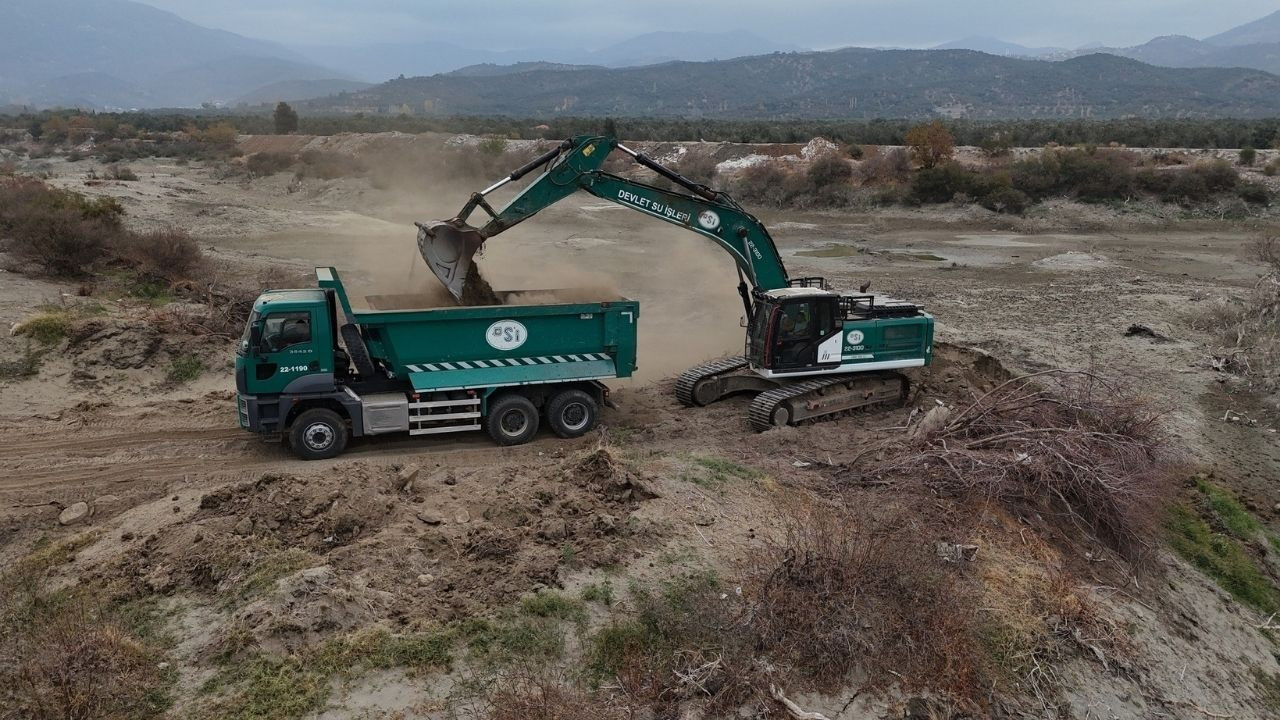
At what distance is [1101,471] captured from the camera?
33.3 feet

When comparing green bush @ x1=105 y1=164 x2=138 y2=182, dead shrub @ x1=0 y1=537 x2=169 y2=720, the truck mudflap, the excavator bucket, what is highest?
green bush @ x1=105 y1=164 x2=138 y2=182

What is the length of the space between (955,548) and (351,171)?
40026 millimetres

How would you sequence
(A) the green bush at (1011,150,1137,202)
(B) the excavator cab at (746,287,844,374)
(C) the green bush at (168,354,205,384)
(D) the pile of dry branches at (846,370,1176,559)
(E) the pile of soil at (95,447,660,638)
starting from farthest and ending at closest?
(A) the green bush at (1011,150,1137,202) < (C) the green bush at (168,354,205,384) < (B) the excavator cab at (746,287,844,374) < (D) the pile of dry branches at (846,370,1176,559) < (E) the pile of soil at (95,447,660,638)

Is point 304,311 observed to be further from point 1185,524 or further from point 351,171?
point 351,171

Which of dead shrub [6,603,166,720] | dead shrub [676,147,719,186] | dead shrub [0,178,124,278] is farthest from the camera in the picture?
dead shrub [676,147,719,186]

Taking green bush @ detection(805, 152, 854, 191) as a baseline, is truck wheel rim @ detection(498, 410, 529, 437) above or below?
below

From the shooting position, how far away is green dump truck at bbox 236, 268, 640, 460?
441 inches

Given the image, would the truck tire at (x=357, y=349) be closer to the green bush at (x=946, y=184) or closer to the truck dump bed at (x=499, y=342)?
the truck dump bed at (x=499, y=342)

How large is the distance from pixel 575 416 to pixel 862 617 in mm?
6158

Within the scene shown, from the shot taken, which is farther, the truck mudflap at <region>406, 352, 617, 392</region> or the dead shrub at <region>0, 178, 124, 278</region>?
the dead shrub at <region>0, 178, 124, 278</region>

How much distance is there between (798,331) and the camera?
1312cm

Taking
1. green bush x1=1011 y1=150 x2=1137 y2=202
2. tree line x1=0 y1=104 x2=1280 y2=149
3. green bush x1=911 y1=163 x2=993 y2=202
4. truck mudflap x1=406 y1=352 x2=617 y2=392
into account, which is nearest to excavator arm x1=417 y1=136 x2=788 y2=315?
truck mudflap x1=406 y1=352 x2=617 y2=392

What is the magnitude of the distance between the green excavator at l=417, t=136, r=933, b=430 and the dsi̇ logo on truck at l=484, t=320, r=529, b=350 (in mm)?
1137

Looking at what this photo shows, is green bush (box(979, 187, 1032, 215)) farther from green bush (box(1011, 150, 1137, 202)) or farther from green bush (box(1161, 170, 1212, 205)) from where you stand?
green bush (box(1161, 170, 1212, 205))
